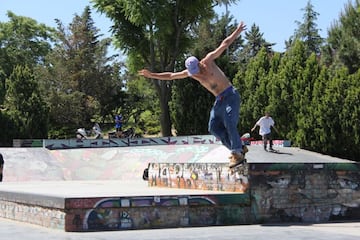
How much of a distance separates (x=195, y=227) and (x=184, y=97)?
2865 cm

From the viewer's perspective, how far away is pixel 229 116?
11.0m

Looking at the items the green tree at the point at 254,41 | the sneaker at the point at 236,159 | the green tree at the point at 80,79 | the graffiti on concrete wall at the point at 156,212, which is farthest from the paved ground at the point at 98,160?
the green tree at the point at 254,41

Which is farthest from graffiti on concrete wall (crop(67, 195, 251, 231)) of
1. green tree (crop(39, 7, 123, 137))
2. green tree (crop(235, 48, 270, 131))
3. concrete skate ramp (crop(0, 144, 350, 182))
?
green tree (crop(39, 7, 123, 137))

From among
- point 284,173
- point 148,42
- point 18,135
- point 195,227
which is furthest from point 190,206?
point 148,42

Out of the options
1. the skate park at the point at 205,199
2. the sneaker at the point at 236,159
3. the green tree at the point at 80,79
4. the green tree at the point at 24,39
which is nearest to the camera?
the skate park at the point at 205,199

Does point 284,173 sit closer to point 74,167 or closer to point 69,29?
point 74,167

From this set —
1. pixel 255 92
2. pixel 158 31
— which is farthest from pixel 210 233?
pixel 158 31

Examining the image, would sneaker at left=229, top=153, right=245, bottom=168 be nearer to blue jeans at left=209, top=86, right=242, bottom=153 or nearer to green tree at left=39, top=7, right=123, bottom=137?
blue jeans at left=209, top=86, right=242, bottom=153

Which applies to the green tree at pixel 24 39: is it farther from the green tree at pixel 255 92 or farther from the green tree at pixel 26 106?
the green tree at pixel 255 92

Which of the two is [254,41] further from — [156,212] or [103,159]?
[156,212]

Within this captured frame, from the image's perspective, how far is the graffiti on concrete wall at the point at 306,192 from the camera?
1179cm

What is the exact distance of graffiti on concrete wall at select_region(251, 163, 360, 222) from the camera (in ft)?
38.7

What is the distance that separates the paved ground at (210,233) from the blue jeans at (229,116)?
64.2 inches

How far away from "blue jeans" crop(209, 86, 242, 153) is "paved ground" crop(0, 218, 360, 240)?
1.63 metres
